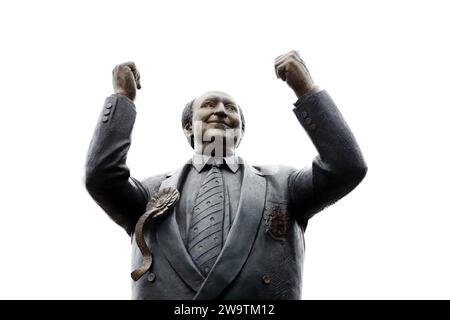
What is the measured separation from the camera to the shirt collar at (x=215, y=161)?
6188mm

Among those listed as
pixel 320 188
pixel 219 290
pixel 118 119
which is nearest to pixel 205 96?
pixel 118 119

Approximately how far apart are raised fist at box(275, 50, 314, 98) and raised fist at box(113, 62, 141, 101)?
1123 mm

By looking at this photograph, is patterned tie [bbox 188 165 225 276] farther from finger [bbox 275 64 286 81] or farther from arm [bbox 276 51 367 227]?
finger [bbox 275 64 286 81]

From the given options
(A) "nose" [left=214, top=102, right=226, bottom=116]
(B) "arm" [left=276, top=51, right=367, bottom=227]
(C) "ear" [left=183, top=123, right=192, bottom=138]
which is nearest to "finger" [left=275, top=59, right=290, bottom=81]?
(B) "arm" [left=276, top=51, right=367, bottom=227]

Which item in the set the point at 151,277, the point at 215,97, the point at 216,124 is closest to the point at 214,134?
the point at 216,124

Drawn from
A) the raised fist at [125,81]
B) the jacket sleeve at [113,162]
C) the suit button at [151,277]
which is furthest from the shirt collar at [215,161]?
the suit button at [151,277]

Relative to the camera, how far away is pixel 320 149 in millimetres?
5574

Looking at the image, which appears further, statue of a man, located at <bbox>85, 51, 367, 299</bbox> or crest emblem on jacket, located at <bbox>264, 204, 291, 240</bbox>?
crest emblem on jacket, located at <bbox>264, 204, 291, 240</bbox>

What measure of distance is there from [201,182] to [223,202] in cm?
32

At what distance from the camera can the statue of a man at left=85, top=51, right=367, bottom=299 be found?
5.44 metres

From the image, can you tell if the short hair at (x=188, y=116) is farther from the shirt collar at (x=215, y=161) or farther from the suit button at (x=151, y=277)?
the suit button at (x=151, y=277)

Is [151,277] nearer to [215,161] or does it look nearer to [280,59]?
[215,161]

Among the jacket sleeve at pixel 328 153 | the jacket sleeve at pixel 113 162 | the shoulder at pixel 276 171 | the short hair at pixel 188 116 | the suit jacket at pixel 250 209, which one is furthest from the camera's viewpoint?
the short hair at pixel 188 116
